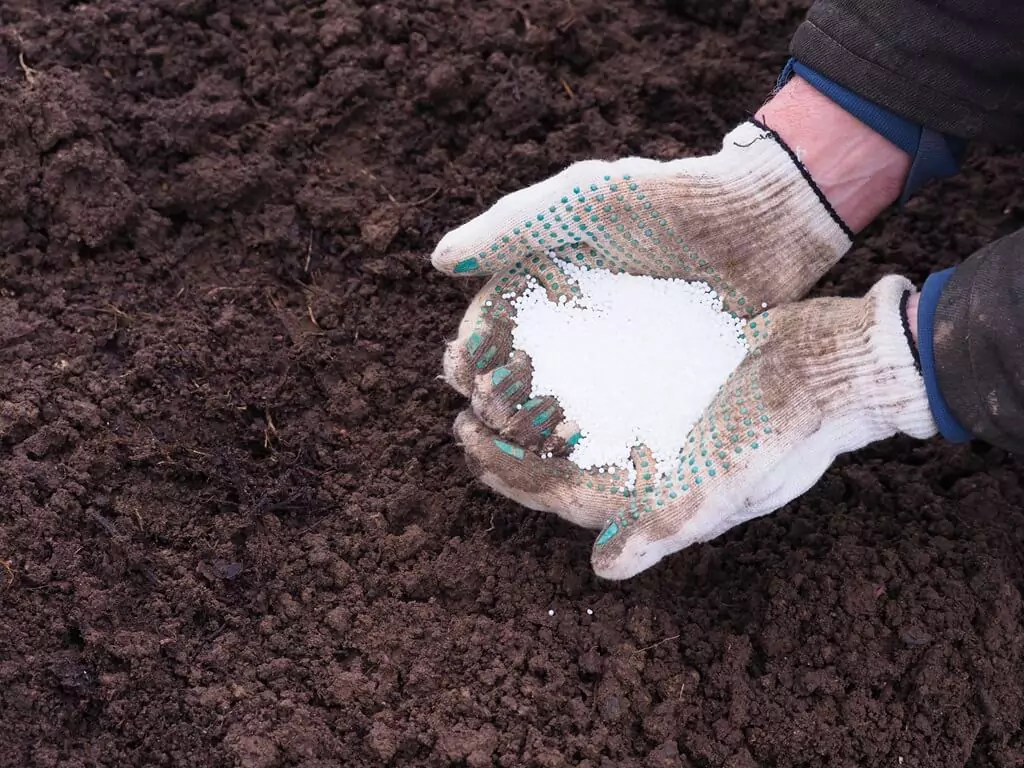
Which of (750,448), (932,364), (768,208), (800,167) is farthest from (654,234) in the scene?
(932,364)

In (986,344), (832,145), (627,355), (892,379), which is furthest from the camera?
(832,145)

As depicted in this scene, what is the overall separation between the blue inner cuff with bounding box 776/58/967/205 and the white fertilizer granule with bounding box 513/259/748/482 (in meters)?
0.54

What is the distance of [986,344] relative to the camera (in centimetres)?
192

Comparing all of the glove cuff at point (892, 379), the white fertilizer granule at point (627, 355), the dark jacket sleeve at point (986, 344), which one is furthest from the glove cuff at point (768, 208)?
the dark jacket sleeve at point (986, 344)

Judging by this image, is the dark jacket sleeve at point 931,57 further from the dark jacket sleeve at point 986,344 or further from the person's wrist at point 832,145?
the dark jacket sleeve at point 986,344

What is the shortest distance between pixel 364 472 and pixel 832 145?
137 cm

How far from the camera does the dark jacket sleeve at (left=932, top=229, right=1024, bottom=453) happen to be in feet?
6.20

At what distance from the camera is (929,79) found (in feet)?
7.00

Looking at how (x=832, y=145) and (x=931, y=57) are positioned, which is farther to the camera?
(x=832, y=145)

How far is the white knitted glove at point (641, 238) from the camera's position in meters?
2.09

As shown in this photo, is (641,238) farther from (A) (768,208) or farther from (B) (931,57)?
(B) (931,57)

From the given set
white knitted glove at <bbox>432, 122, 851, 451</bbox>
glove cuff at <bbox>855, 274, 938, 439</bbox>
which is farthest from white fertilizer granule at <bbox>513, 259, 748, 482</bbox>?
glove cuff at <bbox>855, 274, 938, 439</bbox>

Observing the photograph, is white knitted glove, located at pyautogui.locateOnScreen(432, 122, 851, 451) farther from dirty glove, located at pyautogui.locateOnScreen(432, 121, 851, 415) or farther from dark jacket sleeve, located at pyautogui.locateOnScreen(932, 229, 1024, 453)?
dark jacket sleeve, located at pyautogui.locateOnScreen(932, 229, 1024, 453)

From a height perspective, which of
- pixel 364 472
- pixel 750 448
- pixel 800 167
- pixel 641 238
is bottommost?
pixel 364 472
